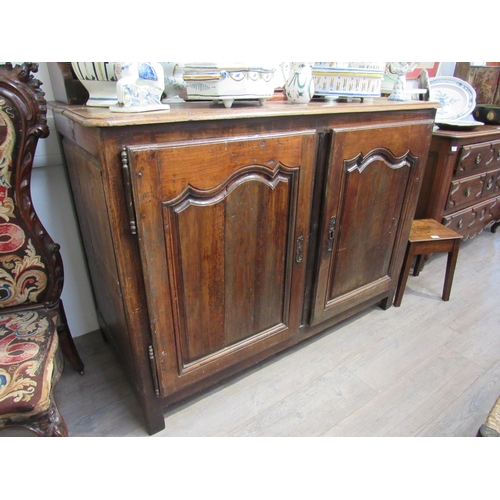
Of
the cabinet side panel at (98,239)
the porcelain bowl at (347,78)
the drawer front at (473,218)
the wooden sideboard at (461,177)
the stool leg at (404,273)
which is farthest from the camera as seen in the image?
the drawer front at (473,218)

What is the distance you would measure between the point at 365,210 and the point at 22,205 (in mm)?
1104

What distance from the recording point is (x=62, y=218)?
131 cm

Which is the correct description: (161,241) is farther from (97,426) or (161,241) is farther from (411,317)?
(411,317)

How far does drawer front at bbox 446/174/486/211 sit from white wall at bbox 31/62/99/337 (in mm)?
1871

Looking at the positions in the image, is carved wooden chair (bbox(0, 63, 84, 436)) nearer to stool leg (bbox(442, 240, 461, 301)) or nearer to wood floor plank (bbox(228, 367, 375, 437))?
wood floor plank (bbox(228, 367, 375, 437))

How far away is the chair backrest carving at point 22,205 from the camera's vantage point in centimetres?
89

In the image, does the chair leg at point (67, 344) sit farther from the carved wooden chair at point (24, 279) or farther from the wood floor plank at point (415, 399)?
the wood floor plank at point (415, 399)

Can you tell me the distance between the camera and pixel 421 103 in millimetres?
1251

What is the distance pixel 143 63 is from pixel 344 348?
1.28 metres

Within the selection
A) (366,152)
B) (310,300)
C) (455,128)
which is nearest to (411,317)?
(310,300)

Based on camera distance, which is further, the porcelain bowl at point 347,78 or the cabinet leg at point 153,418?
the porcelain bowl at point 347,78

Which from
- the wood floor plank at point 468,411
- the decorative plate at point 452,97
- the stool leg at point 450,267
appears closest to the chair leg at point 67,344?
the wood floor plank at point 468,411

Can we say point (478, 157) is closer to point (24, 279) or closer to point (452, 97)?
point (452, 97)

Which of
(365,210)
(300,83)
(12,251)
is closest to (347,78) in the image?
(300,83)
